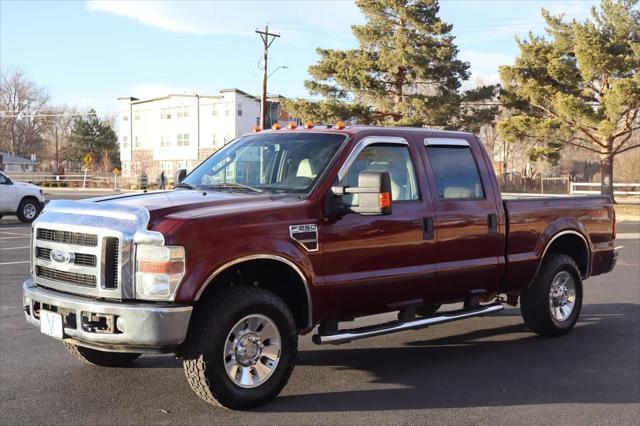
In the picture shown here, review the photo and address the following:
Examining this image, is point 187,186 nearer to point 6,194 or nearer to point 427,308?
point 427,308

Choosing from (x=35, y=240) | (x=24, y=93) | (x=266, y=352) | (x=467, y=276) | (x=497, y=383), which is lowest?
(x=497, y=383)

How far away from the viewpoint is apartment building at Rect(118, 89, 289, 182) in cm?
6688

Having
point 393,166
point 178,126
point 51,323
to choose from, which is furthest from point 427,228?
point 178,126

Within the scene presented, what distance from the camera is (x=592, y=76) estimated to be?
33781mm

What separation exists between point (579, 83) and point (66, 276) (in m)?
34.2

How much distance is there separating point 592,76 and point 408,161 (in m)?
31.1

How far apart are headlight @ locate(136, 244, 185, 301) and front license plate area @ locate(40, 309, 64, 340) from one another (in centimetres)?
67

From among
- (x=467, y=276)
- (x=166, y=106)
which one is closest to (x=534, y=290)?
(x=467, y=276)

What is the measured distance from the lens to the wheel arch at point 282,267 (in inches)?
184

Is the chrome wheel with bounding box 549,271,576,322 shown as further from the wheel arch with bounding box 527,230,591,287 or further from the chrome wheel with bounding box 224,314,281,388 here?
the chrome wheel with bounding box 224,314,281,388

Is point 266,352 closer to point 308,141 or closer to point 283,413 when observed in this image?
point 283,413

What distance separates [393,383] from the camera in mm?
5562

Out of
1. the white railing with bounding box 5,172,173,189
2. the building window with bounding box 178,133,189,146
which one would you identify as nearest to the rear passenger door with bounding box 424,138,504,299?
the white railing with bounding box 5,172,173,189

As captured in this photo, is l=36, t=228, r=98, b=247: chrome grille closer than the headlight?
No
